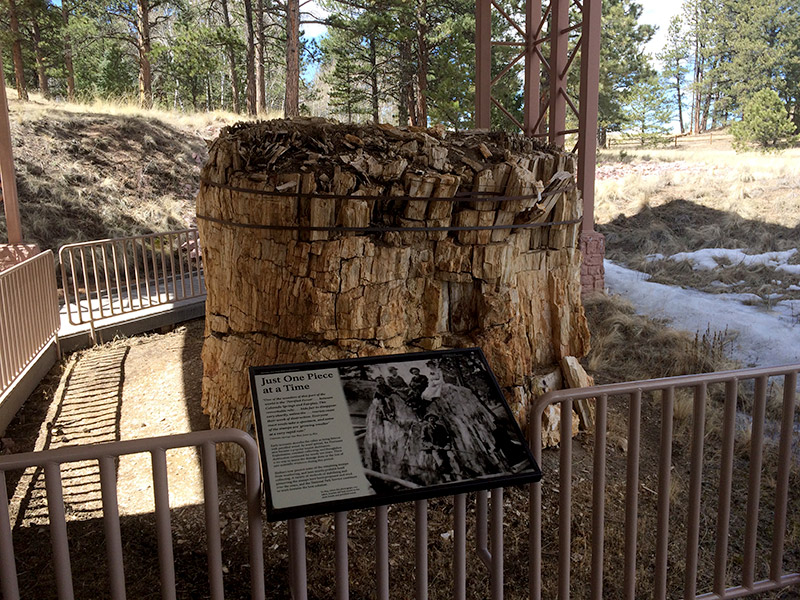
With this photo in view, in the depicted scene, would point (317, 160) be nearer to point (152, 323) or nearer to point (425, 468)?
point (425, 468)

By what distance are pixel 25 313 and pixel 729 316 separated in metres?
8.64

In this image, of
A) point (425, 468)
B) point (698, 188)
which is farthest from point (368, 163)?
point (698, 188)

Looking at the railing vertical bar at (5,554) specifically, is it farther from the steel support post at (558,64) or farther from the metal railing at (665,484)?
the steel support post at (558,64)

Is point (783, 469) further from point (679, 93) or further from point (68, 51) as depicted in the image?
point (679, 93)

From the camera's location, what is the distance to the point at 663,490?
2252 millimetres

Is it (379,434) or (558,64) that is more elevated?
(558,64)

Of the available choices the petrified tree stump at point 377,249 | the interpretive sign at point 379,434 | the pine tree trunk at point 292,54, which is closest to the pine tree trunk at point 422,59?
the pine tree trunk at point 292,54

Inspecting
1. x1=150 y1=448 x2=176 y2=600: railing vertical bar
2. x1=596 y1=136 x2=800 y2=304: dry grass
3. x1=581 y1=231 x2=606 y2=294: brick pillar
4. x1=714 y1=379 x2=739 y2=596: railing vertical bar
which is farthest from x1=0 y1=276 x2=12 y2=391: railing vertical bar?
x1=596 y1=136 x2=800 y2=304: dry grass

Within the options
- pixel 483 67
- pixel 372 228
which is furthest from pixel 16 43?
pixel 372 228

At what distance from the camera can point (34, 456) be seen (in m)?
1.55

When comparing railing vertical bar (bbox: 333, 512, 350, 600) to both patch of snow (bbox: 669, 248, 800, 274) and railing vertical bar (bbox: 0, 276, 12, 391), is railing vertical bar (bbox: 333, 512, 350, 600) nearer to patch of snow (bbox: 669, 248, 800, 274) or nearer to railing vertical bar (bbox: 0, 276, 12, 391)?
railing vertical bar (bbox: 0, 276, 12, 391)

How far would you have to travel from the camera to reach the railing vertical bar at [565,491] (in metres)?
2.03

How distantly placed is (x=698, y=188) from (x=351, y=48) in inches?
678

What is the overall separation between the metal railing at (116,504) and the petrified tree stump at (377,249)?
1924mm
